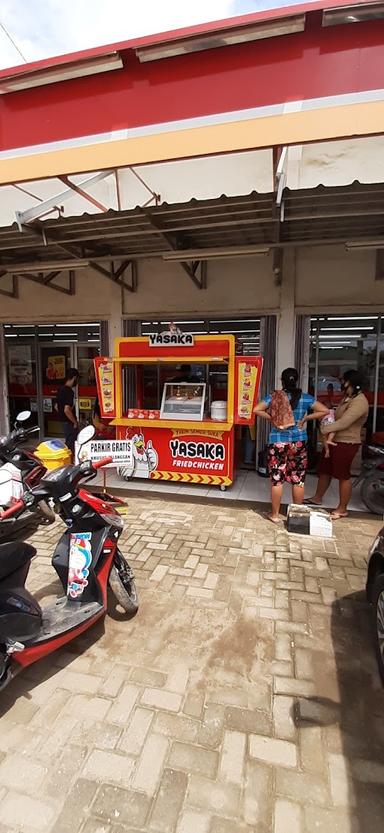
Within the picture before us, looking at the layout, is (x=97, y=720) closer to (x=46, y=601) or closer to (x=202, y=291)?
(x=46, y=601)

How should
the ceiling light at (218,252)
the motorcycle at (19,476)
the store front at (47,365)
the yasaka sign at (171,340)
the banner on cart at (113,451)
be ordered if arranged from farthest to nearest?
the store front at (47,365), the yasaka sign at (171,340), the ceiling light at (218,252), the motorcycle at (19,476), the banner on cart at (113,451)

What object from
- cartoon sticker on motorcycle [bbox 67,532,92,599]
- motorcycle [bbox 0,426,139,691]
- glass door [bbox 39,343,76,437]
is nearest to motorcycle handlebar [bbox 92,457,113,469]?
motorcycle [bbox 0,426,139,691]

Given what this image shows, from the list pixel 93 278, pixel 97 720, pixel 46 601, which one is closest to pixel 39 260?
pixel 93 278

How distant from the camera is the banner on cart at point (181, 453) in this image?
5.36 meters

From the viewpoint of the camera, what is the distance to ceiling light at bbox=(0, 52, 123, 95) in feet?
19.6

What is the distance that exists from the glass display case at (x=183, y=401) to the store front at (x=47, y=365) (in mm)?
2643

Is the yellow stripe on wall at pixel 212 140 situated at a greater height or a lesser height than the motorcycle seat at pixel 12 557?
greater

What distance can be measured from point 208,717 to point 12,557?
131cm

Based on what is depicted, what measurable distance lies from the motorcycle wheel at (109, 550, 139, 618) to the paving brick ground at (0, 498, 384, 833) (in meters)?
0.13

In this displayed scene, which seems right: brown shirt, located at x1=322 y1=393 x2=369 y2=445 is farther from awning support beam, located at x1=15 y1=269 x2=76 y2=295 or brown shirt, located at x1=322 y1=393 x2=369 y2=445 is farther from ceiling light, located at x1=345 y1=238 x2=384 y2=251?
awning support beam, located at x1=15 y1=269 x2=76 y2=295

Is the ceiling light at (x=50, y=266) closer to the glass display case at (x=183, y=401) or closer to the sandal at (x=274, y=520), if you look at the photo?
the glass display case at (x=183, y=401)

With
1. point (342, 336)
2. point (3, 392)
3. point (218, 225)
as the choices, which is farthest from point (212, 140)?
point (3, 392)

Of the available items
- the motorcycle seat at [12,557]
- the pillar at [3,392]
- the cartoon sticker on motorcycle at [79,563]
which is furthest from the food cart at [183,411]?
the pillar at [3,392]

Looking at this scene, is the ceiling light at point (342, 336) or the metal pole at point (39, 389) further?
the metal pole at point (39, 389)
